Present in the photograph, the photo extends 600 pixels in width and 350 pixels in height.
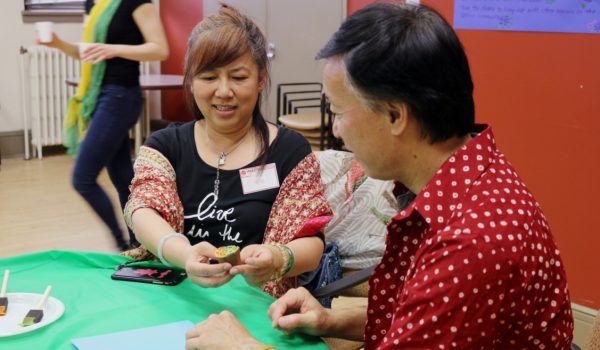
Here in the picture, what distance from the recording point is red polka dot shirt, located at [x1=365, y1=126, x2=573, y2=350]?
3.00ft

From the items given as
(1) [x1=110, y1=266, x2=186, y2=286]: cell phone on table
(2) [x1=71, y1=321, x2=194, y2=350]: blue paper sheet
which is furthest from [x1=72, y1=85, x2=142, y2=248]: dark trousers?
(2) [x1=71, y1=321, x2=194, y2=350]: blue paper sheet

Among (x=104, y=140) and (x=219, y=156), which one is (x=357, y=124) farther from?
(x=104, y=140)

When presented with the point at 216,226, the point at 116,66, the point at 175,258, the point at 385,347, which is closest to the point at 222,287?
the point at 175,258

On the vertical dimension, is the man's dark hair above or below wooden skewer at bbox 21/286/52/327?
above

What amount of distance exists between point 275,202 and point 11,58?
202 inches

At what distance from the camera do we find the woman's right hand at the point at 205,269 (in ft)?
4.80

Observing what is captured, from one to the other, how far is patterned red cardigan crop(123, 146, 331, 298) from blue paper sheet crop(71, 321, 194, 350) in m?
0.49

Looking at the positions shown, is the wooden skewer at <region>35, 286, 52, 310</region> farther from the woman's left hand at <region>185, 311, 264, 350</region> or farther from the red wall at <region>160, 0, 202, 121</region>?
the red wall at <region>160, 0, 202, 121</region>

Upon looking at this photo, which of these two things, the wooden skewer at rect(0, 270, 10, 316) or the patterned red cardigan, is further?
the patterned red cardigan

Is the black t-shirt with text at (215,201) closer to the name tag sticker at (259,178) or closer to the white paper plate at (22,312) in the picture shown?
the name tag sticker at (259,178)

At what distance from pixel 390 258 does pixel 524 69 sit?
2136mm

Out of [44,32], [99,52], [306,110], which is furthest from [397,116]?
[306,110]

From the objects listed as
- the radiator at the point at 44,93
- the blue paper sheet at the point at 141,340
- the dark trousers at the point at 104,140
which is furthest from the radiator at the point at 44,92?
the blue paper sheet at the point at 141,340

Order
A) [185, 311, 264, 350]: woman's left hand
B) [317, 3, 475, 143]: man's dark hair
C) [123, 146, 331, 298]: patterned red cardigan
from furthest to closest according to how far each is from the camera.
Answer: [123, 146, 331, 298]: patterned red cardigan
[185, 311, 264, 350]: woman's left hand
[317, 3, 475, 143]: man's dark hair
